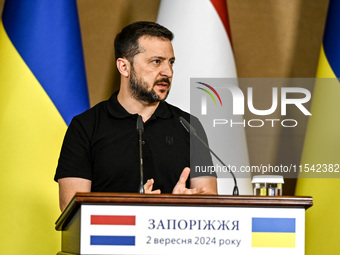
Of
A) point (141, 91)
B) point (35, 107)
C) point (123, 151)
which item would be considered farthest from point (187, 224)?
point (35, 107)

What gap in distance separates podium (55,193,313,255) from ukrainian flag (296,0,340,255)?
167 centimetres

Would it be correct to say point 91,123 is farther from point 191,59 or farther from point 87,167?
point 191,59

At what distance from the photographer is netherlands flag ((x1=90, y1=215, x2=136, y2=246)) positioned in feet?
6.20

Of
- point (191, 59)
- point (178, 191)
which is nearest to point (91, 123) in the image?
point (178, 191)

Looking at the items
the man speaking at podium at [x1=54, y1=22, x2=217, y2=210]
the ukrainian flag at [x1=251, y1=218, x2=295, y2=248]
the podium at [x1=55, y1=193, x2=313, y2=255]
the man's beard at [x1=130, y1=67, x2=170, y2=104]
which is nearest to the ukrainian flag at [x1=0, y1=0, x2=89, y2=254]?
the man speaking at podium at [x1=54, y1=22, x2=217, y2=210]

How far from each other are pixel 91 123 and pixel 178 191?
75cm

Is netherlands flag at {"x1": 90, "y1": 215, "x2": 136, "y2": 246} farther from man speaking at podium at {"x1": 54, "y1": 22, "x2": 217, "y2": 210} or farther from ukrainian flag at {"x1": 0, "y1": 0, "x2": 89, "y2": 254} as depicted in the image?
ukrainian flag at {"x1": 0, "y1": 0, "x2": 89, "y2": 254}

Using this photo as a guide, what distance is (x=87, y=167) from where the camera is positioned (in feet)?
9.31

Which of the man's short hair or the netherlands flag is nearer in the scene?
the netherlands flag

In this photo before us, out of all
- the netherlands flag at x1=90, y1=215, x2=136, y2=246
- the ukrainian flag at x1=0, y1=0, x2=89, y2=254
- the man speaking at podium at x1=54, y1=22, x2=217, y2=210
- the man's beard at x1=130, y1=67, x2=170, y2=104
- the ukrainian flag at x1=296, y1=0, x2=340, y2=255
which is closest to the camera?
the netherlands flag at x1=90, y1=215, x2=136, y2=246

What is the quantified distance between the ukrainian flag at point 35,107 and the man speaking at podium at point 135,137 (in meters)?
0.63

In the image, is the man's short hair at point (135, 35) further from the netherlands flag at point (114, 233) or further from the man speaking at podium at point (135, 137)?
the netherlands flag at point (114, 233)

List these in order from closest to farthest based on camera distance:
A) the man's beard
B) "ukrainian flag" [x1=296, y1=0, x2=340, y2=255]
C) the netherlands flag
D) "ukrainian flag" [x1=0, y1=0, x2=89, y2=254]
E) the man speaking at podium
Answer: the netherlands flag
the man speaking at podium
the man's beard
"ukrainian flag" [x1=0, y1=0, x2=89, y2=254]
"ukrainian flag" [x1=296, y1=0, x2=340, y2=255]

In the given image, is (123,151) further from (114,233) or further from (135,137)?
(114,233)
